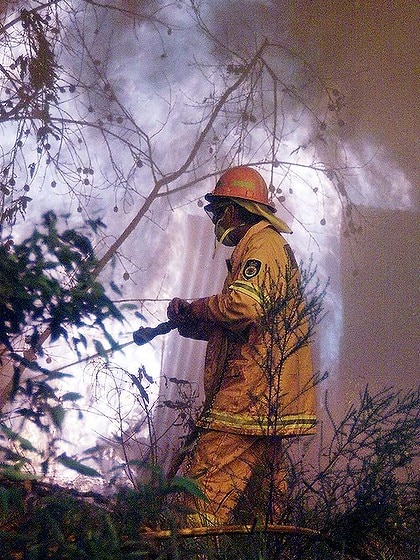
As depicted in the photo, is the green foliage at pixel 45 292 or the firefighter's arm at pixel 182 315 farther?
the firefighter's arm at pixel 182 315

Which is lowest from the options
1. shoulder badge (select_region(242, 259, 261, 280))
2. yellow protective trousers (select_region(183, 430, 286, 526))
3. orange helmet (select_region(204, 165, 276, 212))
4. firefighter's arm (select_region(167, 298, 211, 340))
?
yellow protective trousers (select_region(183, 430, 286, 526))

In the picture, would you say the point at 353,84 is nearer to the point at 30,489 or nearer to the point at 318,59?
the point at 318,59

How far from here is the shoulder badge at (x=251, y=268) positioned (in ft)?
9.13

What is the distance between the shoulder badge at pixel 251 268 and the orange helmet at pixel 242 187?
1.51ft

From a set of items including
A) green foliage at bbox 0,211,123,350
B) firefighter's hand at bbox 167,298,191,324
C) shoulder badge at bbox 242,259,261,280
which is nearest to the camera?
green foliage at bbox 0,211,123,350

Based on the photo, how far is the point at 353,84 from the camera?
21.6 ft

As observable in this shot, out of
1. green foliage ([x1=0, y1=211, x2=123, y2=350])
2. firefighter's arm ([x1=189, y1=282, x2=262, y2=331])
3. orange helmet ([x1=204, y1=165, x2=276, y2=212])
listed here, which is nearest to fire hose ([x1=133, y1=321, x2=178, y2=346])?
firefighter's arm ([x1=189, y1=282, x2=262, y2=331])

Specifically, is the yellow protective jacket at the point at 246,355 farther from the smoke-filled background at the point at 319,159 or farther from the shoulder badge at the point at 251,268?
the smoke-filled background at the point at 319,159

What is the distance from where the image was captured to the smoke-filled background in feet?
19.5

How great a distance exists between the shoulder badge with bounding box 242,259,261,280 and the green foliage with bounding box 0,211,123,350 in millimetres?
1288

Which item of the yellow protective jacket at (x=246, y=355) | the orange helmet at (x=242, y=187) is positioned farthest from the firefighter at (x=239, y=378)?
the orange helmet at (x=242, y=187)

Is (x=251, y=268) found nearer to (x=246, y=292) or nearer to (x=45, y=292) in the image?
(x=246, y=292)

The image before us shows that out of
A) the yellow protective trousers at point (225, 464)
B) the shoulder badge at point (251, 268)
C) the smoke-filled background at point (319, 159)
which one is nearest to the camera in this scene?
the yellow protective trousers at point (225, 464)

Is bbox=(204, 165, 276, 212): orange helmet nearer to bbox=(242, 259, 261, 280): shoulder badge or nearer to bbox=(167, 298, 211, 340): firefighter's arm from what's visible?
bbox=(242, 259, 261, 280): shoulder badge
